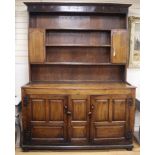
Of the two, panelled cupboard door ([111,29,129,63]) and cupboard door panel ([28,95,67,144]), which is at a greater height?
panelled cupboard door ([111,29,129,63])

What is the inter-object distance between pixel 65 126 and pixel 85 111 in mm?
372

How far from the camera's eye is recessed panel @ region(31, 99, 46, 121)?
10.1 feet

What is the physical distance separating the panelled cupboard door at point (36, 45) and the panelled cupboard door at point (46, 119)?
0.65 metres

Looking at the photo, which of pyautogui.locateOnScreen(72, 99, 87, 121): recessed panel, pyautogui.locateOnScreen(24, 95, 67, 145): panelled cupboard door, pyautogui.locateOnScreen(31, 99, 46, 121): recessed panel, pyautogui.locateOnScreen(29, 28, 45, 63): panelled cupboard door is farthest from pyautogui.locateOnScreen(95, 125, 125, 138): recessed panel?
pyautogui.locateOnScreen(29, 28, 45, 63): panelled cupboard door

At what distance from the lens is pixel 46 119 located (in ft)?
10.1

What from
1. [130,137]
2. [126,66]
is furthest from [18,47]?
[130,137]

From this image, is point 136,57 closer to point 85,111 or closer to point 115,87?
point 115,87

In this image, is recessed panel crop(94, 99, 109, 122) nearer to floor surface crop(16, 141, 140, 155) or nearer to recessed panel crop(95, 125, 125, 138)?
recessed panel crop(95, 125, 125, 138)

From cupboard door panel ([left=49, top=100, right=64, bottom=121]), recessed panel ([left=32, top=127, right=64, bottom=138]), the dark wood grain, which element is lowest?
recessed panel ([left=32, top=127, right=64, bottom=138])

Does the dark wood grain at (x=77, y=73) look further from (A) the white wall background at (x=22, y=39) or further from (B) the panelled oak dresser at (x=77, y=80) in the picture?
(A) the white wall background at (x=22, y=39)

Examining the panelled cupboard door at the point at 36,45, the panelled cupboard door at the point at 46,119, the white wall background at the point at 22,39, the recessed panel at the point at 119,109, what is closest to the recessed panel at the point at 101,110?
the recessed panel at the point at 119,109

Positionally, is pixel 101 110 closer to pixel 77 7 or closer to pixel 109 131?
pixel 109 131

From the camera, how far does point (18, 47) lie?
3.70m

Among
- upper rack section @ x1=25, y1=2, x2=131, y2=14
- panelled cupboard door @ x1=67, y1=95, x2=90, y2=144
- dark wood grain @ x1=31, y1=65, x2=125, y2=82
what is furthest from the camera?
dark wood grain @ x1=31, y1=65, x2=125, y2=82
